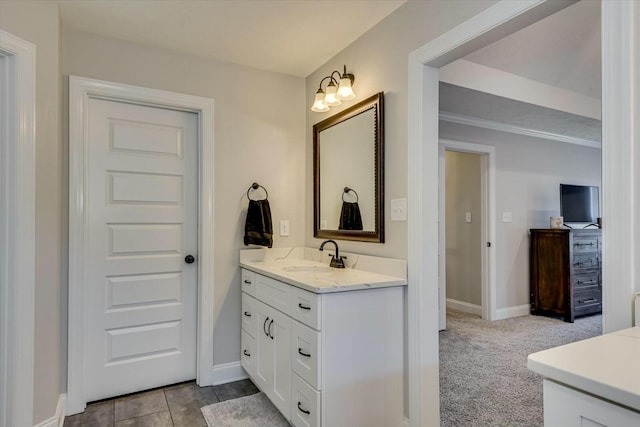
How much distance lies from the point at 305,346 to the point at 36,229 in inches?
59.2

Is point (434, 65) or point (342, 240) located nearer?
point (434, 65)

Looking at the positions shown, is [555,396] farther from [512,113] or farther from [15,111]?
[512,113]

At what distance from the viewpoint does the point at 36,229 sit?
1.88m

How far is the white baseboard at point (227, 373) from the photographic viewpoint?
2.60 meters

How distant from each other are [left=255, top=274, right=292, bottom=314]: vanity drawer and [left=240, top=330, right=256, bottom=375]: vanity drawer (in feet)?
1.16

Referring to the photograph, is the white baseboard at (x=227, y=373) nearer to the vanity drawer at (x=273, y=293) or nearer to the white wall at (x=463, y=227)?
the vanity drawer at (x=273, y=293)

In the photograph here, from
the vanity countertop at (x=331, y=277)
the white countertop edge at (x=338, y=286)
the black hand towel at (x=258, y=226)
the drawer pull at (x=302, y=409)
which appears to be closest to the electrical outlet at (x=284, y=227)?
the black hand towel at (x=258, y=226)

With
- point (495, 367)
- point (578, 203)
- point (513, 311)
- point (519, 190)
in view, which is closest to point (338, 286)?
point (495, 367)

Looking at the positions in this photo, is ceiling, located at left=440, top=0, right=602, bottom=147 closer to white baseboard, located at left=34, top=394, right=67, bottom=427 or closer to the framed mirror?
the framed mirror

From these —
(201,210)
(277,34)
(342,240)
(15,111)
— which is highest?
(277,34)

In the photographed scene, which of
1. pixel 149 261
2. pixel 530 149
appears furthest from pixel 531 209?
pixel 149 261

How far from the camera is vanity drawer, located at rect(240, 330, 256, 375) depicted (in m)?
2.43

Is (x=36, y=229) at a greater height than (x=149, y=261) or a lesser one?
greater

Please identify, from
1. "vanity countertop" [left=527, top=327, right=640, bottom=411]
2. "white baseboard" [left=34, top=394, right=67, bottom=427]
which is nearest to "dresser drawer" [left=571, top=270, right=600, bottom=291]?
"vanity countertop" [left=527, top=327, right=640, bottom=411]
